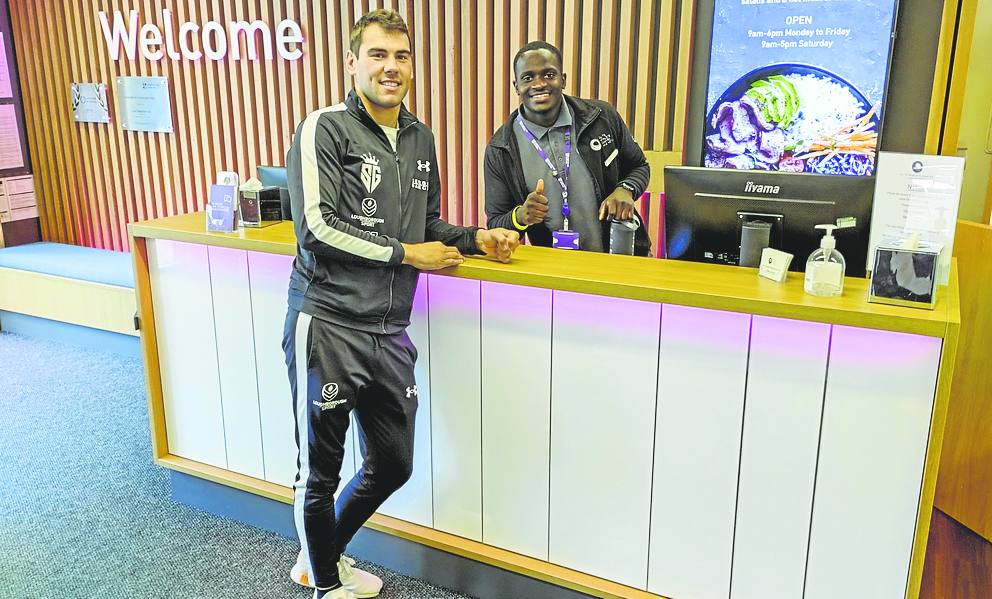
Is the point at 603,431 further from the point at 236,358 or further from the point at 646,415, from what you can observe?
the point at 236,358

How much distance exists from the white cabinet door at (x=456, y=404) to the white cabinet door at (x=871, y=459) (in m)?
1.07

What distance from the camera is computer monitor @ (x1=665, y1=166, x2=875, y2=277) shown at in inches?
87.4

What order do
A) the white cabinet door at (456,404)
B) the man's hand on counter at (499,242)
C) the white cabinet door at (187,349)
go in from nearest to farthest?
the man's hand on counter at (499,242), the white cabinet door at (456,404), the white cabinet door at (187,349)

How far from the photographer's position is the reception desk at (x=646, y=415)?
79.7 inches

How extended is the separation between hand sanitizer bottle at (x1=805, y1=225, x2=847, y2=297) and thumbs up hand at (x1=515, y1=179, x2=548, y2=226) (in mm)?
977

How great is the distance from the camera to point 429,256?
2.35 m

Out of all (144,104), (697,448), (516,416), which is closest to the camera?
(697,448)

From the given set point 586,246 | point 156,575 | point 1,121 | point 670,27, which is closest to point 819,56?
point 670,27

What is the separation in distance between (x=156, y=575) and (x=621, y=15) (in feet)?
11.6

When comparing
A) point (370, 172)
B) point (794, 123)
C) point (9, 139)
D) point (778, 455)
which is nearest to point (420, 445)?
point (370, 172)

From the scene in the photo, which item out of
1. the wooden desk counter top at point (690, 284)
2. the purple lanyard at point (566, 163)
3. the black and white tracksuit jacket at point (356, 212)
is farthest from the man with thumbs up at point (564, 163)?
the black and white tracksuit jacket at point (356, 212)

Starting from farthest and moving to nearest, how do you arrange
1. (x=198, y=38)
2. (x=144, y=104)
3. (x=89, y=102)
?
(x=89, y=102)
(x=144, y=104)
(x=198, y=38)

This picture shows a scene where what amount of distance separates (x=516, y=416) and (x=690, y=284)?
731mm

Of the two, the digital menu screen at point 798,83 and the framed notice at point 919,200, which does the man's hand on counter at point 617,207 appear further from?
the digital menu screen at point 798,83
